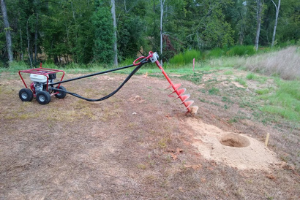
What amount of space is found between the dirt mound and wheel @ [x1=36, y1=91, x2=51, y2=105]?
2851mm

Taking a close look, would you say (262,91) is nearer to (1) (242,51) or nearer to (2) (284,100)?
(2) (284,100)

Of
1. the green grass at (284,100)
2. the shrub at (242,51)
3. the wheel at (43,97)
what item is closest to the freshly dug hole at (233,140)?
the green grass at (284,100)

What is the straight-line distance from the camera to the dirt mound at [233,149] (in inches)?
127

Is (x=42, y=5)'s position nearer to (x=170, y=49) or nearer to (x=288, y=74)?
(x=170, y=49)

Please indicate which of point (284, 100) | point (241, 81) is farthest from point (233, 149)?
point (241, 81)

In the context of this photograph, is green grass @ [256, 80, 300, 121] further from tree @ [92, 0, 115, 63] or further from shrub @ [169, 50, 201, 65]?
tree @ [92, 0, 115, 63]

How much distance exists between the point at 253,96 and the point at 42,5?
1466cm

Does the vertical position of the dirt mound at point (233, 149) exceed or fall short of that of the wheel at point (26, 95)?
it falls short

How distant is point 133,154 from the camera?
10.6ft

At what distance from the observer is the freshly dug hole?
12.5ft

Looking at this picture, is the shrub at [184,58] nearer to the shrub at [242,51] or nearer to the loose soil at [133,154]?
the shrub at [242,51]

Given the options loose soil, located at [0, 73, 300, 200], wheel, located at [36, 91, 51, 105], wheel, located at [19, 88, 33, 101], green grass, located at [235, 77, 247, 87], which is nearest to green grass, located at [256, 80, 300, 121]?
green grass, located at [235, 77, 247, 87]

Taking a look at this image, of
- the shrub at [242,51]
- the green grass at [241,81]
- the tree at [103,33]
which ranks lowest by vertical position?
the green grass at [241,81]

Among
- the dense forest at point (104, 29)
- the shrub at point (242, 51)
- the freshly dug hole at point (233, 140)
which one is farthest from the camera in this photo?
the dense forest at point (104, 29)
